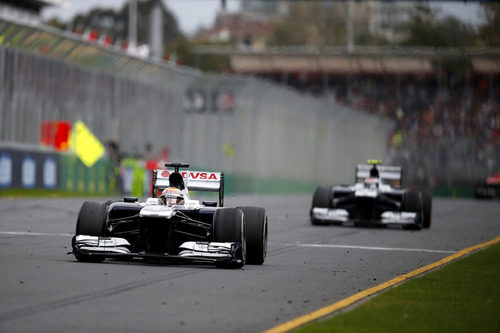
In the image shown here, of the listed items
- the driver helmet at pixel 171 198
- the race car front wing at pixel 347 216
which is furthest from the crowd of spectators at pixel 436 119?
the driver helmet at pixel 171 198

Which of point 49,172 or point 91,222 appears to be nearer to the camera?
point 91,222

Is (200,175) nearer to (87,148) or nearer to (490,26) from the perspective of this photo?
(87,148)

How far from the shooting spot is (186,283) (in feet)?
36.7

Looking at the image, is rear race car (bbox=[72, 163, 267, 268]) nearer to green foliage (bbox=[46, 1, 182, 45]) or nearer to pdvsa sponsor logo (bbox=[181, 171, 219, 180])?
pdvsa sponsor logo (bbox=[181, 171, 219, 180])

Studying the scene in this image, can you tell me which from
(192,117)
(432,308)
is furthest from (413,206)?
(192,117)

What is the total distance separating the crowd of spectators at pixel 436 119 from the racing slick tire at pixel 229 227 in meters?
45.1

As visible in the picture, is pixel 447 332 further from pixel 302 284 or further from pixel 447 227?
pixel 447 227

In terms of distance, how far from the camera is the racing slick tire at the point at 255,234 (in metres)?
13.5

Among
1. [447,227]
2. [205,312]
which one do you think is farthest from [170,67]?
[205,312]

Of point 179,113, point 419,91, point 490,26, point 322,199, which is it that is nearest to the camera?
point 322,199

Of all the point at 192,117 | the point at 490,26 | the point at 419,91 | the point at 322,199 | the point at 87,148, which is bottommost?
the point at 322,199

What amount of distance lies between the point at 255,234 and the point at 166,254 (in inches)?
49.7

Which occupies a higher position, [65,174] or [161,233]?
[65,174]

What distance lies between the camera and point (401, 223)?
924 inches
